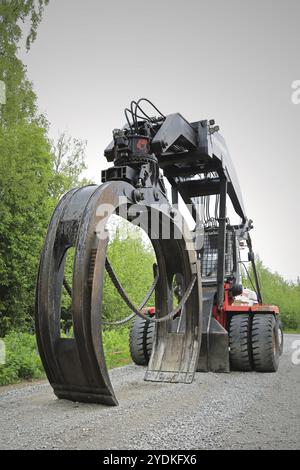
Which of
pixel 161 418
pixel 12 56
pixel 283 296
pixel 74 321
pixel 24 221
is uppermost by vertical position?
pixel 12 56

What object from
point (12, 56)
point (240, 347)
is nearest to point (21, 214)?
point (12, 56)

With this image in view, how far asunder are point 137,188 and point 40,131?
806 cm

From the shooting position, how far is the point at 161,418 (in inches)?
194

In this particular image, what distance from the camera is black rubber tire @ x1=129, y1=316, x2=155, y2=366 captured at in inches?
371

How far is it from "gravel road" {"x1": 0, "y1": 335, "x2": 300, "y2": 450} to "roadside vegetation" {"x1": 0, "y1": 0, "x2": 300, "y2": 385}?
2.93 m

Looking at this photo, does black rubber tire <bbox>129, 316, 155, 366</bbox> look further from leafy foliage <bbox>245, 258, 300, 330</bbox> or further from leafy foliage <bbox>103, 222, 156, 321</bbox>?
leafy foliage <bbox>245, 258, 300, 330</bbox>

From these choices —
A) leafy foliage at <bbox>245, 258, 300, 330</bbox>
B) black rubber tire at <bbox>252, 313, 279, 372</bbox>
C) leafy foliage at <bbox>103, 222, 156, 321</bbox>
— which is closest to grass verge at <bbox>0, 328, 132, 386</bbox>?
black rubber tire at <bbox>252, 313, 279, 372</bbox>

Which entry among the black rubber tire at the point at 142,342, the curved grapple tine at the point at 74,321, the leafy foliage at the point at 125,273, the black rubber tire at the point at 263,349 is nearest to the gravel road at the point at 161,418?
the curved grapple tine at the point at 74,321

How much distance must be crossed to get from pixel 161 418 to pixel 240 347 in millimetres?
4113

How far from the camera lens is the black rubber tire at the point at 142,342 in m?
9.43

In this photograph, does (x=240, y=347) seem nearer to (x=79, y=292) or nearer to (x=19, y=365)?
(x=19, y=365)

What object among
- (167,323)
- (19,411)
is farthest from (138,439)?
(167,323)

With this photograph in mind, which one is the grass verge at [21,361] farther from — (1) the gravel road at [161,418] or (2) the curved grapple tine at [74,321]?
(2) the curved grapple tine at [74,321]

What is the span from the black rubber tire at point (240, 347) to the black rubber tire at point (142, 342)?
1602 mm
